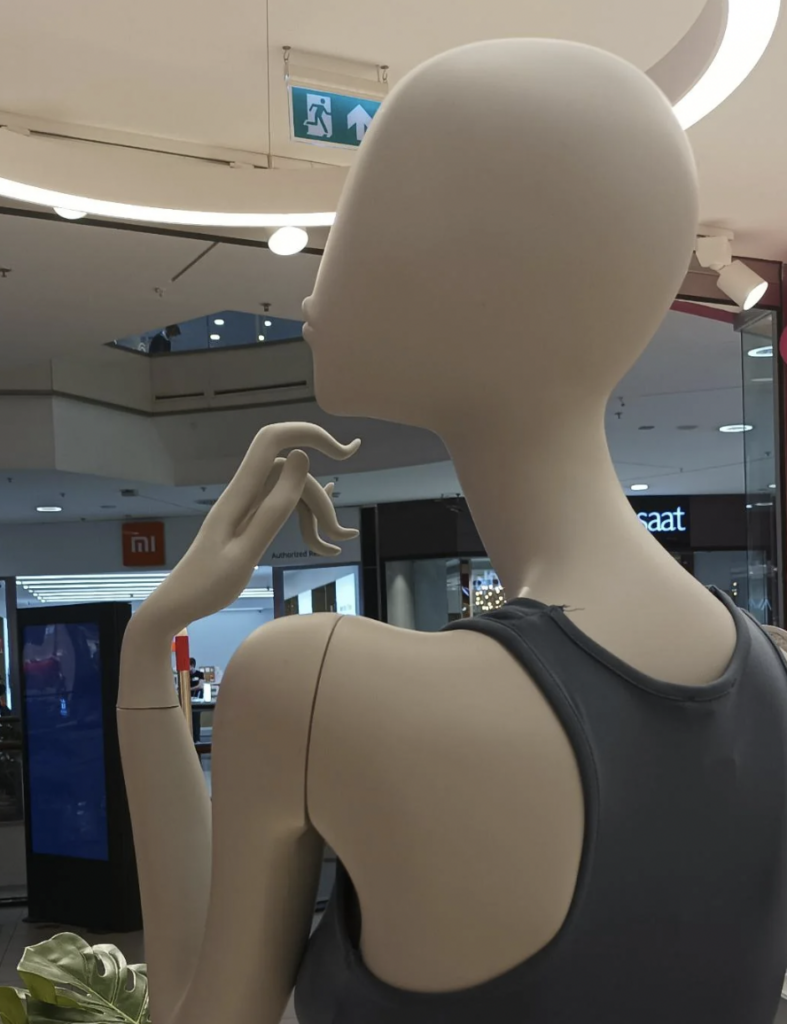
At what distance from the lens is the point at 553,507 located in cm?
87

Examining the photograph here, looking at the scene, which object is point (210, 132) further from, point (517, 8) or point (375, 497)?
point (375, 497)

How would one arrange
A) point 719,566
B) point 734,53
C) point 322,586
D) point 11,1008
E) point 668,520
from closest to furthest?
point 11,1008 < point 734,53 < point 322,586 < point 668,520 < point 719,566

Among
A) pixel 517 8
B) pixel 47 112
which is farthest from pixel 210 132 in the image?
pixel 517 8

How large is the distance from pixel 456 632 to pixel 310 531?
34 cm

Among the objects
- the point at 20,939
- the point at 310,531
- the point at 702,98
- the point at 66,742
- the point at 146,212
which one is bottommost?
the point at 20,939

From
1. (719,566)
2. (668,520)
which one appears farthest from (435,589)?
(719,566)

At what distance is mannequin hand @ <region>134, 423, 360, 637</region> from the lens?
875 mm

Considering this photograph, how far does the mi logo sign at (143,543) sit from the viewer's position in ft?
A: 44.1

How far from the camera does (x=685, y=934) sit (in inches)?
28.8

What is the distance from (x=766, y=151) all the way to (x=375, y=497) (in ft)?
29.6

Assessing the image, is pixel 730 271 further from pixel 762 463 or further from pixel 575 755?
pixel 575 755

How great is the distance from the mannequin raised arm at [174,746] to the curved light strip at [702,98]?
98 cm

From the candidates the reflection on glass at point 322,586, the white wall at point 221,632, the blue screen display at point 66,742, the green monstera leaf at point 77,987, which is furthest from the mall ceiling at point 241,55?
the white wall at point 221,632

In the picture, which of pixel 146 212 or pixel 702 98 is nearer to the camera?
pixel 702 98
